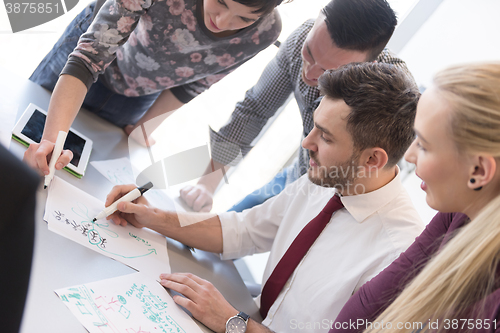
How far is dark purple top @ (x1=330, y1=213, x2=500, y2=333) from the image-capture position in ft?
2.26

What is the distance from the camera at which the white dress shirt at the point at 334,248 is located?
2.85ft

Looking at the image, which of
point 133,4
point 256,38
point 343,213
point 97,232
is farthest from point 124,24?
point 343,213

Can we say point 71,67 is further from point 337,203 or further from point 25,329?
point 337,203

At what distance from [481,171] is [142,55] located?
944 mm

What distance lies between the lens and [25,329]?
0.52 meters

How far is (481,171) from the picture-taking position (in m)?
0.55

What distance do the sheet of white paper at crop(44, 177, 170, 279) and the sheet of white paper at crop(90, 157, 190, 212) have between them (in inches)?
6.0

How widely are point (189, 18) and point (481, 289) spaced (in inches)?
37.0

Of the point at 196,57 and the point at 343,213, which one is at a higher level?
the point at 196,57

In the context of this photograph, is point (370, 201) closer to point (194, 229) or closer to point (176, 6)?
point (194, 229)

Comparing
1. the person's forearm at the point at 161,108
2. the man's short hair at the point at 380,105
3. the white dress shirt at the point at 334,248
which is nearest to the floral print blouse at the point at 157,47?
the person's forearm at the point at 161,108

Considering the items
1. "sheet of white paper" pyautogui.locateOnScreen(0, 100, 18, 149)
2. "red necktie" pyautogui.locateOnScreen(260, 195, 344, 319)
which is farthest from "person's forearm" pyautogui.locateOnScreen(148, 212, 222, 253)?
"sheet of white paper" pyautogui.locateOnScreen(0, 100, 18, 149)

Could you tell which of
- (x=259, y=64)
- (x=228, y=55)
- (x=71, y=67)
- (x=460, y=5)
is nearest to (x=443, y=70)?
(x=228, y=55)

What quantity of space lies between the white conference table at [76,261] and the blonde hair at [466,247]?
460 mm
